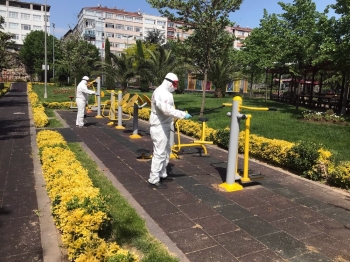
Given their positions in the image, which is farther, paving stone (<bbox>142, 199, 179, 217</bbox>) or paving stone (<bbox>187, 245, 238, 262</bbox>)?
paving stone (<bbox>142, 199, 179, 217</bbox>)

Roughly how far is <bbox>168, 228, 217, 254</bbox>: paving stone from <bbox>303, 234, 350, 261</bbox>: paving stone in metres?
1.08

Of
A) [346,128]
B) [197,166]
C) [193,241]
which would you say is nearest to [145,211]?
[193,241]

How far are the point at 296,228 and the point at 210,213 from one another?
1058mm

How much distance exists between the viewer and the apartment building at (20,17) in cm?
6631

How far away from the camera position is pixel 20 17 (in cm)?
6788

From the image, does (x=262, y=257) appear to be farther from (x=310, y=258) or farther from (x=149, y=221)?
(x=149, y=221)

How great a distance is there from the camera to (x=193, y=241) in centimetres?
342

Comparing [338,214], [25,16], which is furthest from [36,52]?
[338,214]

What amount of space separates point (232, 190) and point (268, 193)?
561 millimetres

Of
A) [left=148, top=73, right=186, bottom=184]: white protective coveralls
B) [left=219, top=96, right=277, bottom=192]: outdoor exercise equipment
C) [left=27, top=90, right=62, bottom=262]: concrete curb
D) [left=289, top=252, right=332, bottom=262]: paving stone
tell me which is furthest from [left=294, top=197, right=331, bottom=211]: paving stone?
[left=27, top=90, right=62, bottom=262]: concrete curb

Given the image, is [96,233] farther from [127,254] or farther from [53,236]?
[53,236]

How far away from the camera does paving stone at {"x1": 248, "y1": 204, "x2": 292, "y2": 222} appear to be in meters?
4.07

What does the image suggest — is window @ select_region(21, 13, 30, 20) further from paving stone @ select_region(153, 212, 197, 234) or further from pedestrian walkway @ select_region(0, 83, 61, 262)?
paving stone @ select_region(153, 212, 197, 234)

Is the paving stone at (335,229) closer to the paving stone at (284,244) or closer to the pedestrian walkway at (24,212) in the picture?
the paving stone at (284,244)
